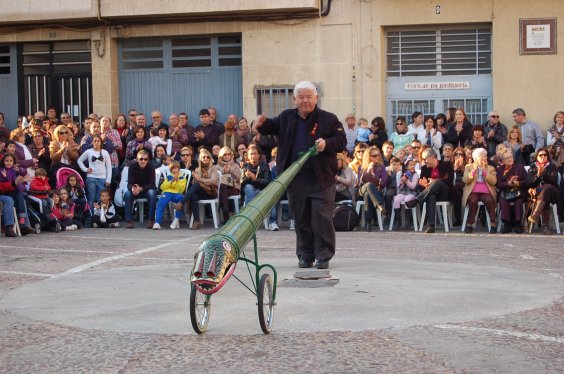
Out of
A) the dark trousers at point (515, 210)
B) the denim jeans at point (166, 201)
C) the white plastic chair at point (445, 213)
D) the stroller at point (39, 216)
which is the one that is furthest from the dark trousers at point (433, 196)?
the stroller at point (39, 216)

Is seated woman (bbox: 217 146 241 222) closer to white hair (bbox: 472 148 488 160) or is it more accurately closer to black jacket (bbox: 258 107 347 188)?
white hair (bbox: 472 148 488 160)

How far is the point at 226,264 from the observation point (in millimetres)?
7957

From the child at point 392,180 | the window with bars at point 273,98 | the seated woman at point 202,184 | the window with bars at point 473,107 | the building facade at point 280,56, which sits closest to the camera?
the child at point 392,180

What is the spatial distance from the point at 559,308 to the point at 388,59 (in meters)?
16.1

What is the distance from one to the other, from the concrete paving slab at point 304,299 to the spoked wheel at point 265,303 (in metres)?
0.16

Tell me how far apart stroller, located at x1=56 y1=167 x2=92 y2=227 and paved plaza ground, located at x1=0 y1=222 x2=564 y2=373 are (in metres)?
5.64

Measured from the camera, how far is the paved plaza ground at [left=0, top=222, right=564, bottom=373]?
7.51 m

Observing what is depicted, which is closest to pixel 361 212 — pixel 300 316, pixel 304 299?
pixel 304 299

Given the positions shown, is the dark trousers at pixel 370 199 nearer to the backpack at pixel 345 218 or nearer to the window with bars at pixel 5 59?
the backpack at pixel 345 218

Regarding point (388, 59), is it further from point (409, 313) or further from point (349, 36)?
point (409, 313)

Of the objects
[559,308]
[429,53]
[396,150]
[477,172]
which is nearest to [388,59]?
[429,53]

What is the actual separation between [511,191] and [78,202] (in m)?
7.95

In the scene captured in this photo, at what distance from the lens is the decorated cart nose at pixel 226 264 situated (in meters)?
7.90

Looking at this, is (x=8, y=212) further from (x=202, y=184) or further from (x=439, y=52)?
(x=439, y=52)
